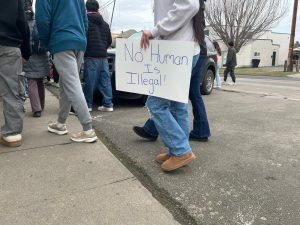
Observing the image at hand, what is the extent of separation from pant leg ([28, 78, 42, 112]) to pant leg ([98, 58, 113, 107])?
1039mm

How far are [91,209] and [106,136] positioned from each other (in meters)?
1.90

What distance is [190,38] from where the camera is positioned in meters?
3.22

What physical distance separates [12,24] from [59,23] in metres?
0.46

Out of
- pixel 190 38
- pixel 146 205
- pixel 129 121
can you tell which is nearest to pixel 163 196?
pixel 146 205

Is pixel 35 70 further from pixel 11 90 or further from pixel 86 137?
pixel 86 137

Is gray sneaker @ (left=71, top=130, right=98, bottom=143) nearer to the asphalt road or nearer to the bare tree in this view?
the asphalt road

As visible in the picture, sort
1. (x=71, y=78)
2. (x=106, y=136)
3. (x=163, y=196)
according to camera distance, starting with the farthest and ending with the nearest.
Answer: (x=106, y=136), (x=71, y=78), (x=163, y=196)

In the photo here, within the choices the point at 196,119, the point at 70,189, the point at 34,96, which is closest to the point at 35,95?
the point at 34,96

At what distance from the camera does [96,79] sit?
230 inches

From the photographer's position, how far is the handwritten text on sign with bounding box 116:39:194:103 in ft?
10.4

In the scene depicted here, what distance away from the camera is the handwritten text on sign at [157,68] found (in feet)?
10.4

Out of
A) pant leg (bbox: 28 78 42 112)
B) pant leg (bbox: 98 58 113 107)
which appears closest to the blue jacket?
pant leg (bbox: 28 78 42 112)

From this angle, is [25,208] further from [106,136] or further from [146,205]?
[106,136]

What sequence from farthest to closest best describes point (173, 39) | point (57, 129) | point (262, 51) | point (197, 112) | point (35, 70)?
1. point (262, 51)
2. point (35, 70)
3. point (57, 129)
4. point (197, 112)
5. point (173, 39)
